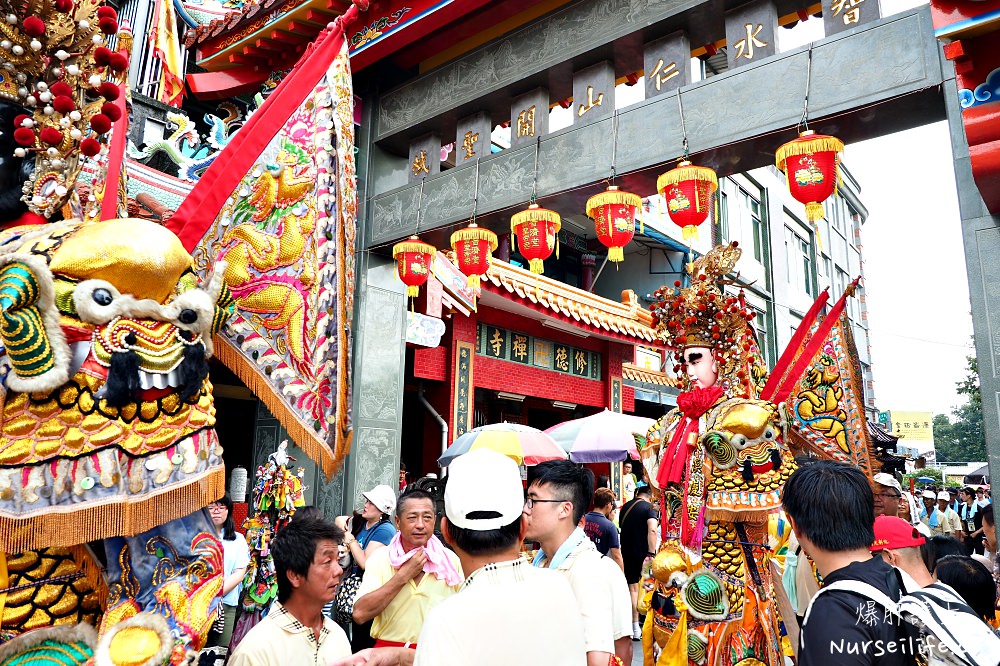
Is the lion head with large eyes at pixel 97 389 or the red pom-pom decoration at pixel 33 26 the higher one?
the red pom-pom decoration at pixel 33 26

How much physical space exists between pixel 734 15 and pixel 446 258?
16.9 feet

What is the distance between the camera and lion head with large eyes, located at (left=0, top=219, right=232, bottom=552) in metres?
1.58

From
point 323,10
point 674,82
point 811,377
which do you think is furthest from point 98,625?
point 323,10

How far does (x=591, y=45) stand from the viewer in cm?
621

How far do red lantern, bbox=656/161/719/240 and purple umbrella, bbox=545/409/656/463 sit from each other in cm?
357

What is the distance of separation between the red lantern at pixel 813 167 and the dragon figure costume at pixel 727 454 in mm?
603

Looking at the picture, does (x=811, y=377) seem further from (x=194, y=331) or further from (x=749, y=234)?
(x=749, y=234)

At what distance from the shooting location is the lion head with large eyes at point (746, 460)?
4.16 meters

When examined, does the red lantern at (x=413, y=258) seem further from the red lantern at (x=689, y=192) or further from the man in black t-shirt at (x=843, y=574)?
the man in black t-shirt at (x=843, y=574)

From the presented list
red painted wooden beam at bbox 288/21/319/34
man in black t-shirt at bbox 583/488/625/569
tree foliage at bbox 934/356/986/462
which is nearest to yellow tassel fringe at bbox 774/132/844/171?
man in black t-shirt at bbox 583/488/625/569

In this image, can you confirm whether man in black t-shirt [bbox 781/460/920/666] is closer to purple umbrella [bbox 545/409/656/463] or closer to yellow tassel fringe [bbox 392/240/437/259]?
yellow tassel fringe [bbox 392/240/437/259]

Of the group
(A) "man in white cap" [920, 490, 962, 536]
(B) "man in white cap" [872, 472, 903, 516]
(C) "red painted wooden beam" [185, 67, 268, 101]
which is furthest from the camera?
(A) "man in white cap" [920, 490, 962, 536]

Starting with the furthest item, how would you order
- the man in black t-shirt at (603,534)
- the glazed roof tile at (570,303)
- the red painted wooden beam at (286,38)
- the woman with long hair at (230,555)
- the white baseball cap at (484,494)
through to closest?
the glazed roof tile at (570,303) → the red painted wooden beam at (286,38) → the man in black t-shirt at (603,534) → the woman with long hair at (230,555) → the white baseball cap at (484,494)

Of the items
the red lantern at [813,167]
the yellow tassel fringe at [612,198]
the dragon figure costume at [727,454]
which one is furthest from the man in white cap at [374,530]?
the red lantern at [813,167]
